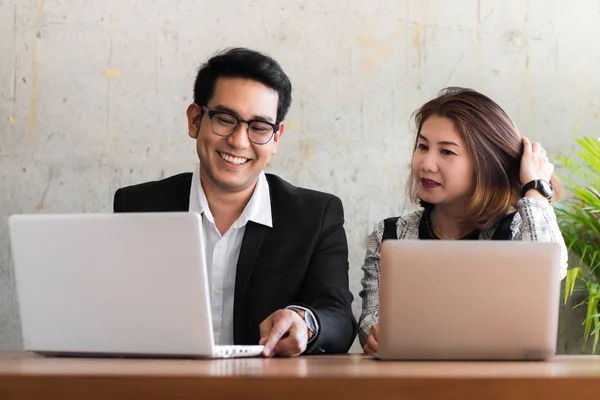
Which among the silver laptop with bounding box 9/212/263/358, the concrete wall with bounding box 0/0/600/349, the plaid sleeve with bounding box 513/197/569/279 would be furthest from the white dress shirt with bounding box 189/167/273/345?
the silver laptop with bounding box 9/212/263/358

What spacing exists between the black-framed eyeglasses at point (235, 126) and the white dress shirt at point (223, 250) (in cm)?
15

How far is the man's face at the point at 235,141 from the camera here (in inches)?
94.0

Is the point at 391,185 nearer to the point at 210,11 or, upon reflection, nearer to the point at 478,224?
the point at 478,224

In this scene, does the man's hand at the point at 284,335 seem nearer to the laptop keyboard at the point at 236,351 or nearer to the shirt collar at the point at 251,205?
the laptop keyboard at the point at 236,351

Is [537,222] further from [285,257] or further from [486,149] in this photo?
[285,257]

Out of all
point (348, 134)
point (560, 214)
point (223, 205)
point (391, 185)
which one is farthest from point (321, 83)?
point (560, 214)

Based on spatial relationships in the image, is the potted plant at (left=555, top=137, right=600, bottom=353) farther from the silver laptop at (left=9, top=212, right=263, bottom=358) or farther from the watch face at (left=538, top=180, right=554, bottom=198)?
the silver laptop at (left=9, top=212, right=263, bottom=358)

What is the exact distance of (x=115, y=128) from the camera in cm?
294

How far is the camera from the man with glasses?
230 centimetres

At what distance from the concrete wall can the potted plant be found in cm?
21

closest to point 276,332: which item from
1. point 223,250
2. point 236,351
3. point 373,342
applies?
point 236,351

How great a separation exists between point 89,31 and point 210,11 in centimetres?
44

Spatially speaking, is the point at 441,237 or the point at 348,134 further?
the point at 348,134

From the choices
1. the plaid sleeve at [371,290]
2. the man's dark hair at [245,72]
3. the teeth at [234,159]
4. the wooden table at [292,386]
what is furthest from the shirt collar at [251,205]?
the wooden table at [292,386]
